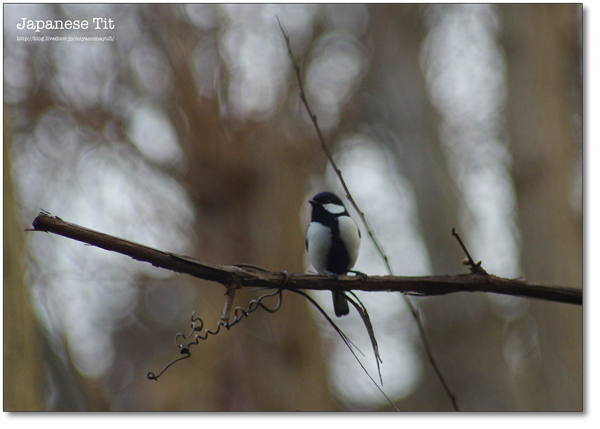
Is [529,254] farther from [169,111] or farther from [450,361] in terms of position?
[169,111]

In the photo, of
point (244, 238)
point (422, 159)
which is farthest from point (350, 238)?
point (422, 159)

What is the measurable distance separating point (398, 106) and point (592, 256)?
5.07m

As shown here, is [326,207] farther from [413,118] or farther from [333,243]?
[413,118]

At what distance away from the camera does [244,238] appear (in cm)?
555

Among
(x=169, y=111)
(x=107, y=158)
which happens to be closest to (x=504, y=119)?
(x=169, y=111)

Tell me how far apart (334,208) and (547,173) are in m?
3.78

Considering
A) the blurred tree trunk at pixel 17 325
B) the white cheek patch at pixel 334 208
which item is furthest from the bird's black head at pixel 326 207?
the blurred tree trunk at pixel 17 325

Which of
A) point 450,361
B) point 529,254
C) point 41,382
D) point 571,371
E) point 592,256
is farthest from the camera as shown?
point 450,361

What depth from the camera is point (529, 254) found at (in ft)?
16.2

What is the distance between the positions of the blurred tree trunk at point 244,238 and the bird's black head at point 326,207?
9.81 ft

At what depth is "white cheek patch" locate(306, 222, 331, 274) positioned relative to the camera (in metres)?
2.10

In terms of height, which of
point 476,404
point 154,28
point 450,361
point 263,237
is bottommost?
point 476,404

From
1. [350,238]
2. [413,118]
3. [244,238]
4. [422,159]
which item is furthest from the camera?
[413,118]

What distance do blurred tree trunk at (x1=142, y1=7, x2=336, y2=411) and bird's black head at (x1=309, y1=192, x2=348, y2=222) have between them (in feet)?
9.81
